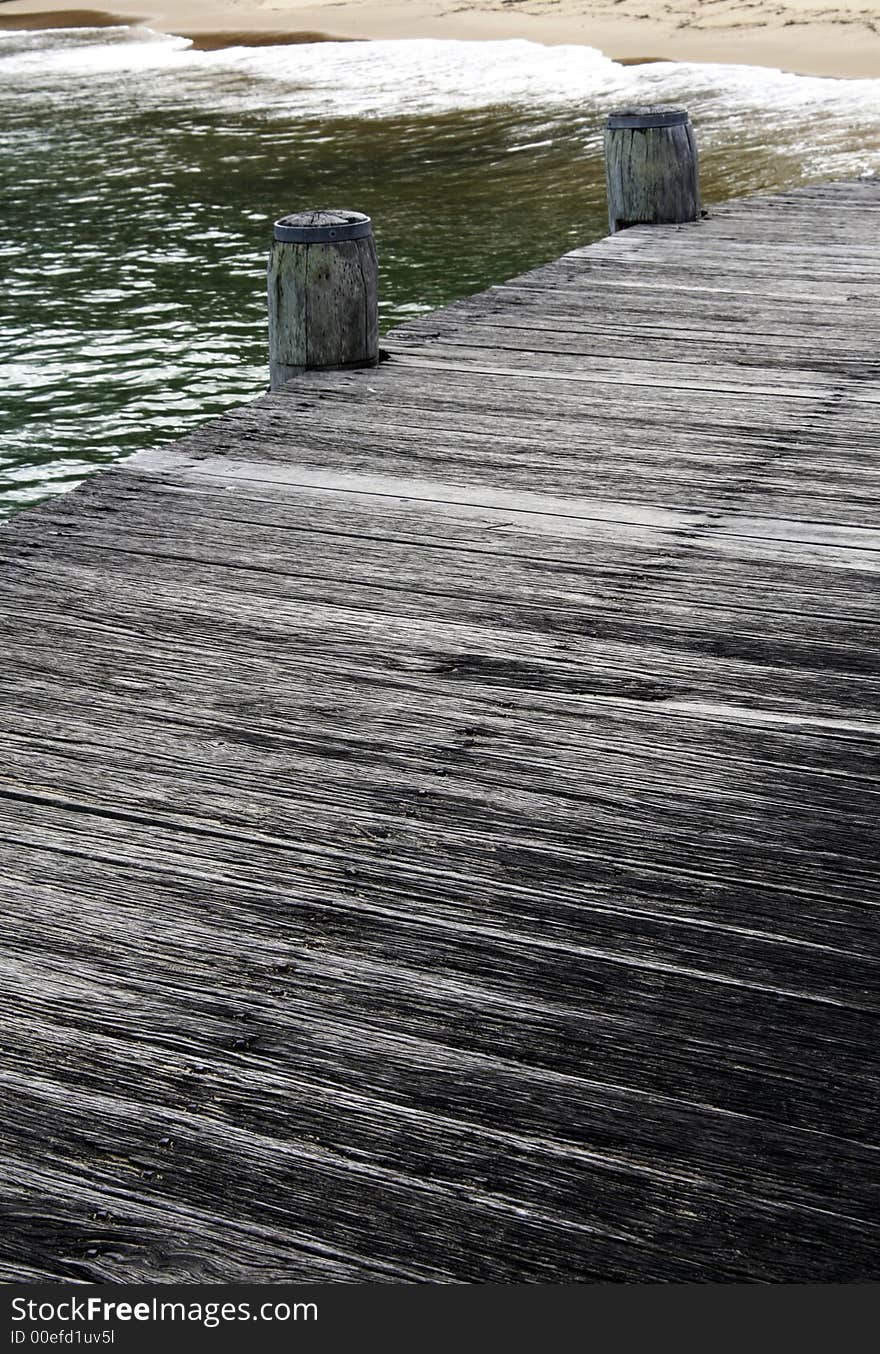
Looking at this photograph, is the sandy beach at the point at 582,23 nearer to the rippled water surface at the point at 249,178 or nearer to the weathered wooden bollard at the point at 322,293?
the rippled water surface at the point at 249,178

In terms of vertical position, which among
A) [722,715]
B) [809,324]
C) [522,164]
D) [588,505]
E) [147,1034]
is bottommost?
[147,1034]

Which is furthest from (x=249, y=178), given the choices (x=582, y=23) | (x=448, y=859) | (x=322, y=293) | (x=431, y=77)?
(x=448, y=859)

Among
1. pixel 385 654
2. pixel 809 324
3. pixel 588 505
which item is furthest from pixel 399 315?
pixel 385 654

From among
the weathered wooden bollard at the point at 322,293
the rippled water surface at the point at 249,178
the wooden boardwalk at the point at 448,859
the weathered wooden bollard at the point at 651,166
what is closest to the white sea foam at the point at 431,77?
the rippled water surface at the point at 249,178

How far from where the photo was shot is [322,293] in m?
6.21

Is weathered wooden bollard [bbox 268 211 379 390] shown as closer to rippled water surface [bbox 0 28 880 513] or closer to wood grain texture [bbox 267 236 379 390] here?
wood grain texture [bbox 267 236 379 390]

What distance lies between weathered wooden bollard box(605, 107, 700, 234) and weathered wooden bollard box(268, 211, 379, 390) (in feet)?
10.3

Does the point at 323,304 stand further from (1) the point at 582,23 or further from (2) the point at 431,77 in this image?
(1) the point at 582,23

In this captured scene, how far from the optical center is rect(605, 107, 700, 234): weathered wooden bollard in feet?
28.6

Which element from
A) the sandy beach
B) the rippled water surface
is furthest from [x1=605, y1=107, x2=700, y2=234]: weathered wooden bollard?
the sandy beach

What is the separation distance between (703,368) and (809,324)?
932mm

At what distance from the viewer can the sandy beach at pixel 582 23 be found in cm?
2725

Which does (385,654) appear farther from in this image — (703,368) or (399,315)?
(399,315)

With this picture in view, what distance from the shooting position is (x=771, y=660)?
3.74 metres
